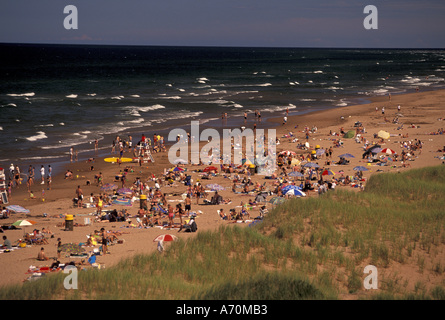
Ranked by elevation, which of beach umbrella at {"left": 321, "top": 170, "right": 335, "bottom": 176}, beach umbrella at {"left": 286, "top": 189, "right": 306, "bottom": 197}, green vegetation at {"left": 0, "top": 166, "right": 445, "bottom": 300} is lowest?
green vegetation at {"left": 0, "top": 166, "right": 445, "bottom": 300}

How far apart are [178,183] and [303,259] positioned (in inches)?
611

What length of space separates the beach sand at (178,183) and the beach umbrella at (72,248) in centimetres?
39

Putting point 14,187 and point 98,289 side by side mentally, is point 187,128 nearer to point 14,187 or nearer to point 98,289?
point 14,187

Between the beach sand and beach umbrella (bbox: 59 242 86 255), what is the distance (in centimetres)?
39

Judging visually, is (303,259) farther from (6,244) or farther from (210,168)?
(210,168)

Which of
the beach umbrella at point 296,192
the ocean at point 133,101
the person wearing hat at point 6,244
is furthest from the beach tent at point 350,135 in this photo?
the person wearing hat at point 6,244

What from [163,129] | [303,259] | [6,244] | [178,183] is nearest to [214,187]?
[178,183]

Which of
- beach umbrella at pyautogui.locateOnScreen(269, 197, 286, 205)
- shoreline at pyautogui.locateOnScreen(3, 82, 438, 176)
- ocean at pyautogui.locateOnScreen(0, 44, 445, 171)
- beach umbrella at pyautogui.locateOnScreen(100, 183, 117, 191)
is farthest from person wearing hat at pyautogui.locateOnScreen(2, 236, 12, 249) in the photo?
ocean at pyautogui.locateOnScreen(0, 44, 445, 171)

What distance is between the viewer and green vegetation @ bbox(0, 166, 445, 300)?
38.9 ft

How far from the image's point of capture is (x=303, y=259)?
49.4 ft

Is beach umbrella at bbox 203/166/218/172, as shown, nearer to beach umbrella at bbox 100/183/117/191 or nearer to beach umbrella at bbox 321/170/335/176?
beach umbrella at bbox 100/183/117/191

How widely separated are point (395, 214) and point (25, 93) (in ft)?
221

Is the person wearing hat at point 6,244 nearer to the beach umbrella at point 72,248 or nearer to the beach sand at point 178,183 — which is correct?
the beach sand at point 178,183

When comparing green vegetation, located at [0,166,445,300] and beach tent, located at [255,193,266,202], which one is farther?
beach tent, located at [255,193,266,202]
